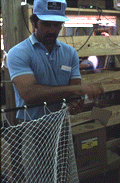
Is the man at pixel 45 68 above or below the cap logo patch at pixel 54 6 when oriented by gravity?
below

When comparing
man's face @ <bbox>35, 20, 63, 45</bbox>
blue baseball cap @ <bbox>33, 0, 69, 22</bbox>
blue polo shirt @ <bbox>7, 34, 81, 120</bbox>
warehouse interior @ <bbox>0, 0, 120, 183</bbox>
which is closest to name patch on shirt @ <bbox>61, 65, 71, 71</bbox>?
blue polo shirt @ <bbox>7, 34, 81, 120</bbox>

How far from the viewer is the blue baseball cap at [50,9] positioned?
1588 mm

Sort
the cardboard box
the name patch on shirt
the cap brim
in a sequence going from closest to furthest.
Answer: the cap brim → the name patch on shirt → the cardboard box

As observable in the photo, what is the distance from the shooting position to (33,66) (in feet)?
5.08

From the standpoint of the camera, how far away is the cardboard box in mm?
2391

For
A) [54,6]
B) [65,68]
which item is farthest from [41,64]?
[54,6]

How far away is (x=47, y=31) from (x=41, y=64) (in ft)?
0.88

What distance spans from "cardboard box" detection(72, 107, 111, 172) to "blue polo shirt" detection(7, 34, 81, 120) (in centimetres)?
90

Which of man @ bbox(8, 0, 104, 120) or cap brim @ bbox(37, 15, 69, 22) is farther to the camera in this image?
cap brim @ bbox(37, 15, 69, 22)

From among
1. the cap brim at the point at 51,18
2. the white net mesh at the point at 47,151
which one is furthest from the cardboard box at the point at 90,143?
the cap brim at the point at 51,18

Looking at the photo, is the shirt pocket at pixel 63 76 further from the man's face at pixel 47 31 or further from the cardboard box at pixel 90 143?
the cardboard box at pixel 90 143

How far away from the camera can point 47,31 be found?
1.61 meters

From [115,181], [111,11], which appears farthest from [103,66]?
[115,181]

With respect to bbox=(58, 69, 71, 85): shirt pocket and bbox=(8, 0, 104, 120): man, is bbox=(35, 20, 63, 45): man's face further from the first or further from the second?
bbox=(58, 69, 71, 85): shirt pocket
